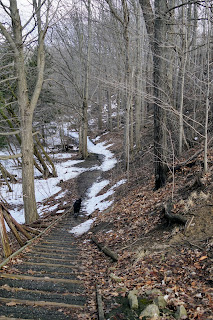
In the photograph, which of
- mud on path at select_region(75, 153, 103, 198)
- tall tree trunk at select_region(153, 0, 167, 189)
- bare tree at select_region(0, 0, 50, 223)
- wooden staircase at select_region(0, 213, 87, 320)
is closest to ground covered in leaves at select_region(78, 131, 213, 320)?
wooden staircase at select_region(0, 213, 87, 320)

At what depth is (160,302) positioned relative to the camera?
3992 mm

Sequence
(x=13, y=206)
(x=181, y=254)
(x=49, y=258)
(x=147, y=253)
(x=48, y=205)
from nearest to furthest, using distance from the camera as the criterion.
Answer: (x=181, y=254)
(x=147, y=253)
(x=49, y=258)
(x=48, y=205)
(x=13, y=206)

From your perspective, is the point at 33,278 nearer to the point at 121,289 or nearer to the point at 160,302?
the point at 121,289

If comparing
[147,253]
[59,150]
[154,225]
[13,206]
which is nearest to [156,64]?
[154,225]

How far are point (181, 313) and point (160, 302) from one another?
42 centimetres

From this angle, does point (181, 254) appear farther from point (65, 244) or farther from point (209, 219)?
point (65, 244)

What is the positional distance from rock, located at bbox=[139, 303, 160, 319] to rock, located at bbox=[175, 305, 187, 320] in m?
0.26

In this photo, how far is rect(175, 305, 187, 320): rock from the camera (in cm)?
361

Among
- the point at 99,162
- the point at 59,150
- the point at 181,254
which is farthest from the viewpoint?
the point at 59,150

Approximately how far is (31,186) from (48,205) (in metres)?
5.59

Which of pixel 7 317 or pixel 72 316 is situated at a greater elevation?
pixel 7 317

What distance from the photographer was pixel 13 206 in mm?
17297

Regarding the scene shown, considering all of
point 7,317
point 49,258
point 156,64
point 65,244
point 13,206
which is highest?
point 156,64

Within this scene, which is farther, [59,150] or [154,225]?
[59,150]
